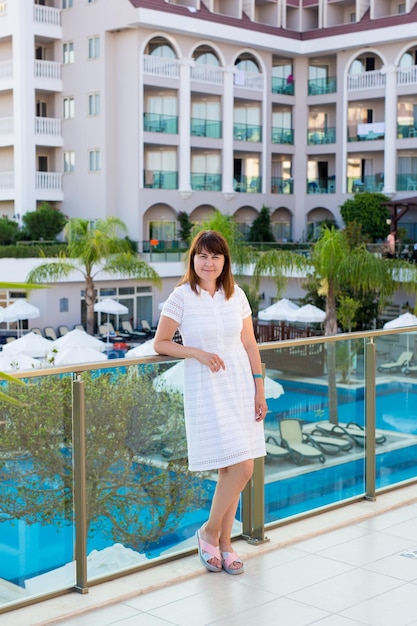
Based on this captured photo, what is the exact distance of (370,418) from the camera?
6.71 metres

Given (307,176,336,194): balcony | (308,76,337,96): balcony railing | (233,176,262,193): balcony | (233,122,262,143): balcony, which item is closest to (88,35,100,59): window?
(233,122,262,143): balcony

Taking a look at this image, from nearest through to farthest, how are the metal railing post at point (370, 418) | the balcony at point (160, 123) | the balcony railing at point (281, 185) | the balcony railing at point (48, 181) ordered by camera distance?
the metal railing post at point (370, 418), the balcony at point (160, 123), the balcony railing at point (48, 181), the balcony railing at point (281, 185)

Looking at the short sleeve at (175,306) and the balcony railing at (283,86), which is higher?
the balcony railing at (283,86)

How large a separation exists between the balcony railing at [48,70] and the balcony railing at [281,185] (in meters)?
12.6

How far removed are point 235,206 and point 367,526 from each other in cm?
4414

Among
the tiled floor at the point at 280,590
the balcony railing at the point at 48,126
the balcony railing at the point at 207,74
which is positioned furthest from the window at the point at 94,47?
the tiled floor at the point at 280,590

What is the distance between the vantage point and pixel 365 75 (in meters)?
50.2

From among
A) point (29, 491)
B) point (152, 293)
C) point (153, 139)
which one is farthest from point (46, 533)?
point (153, 139)

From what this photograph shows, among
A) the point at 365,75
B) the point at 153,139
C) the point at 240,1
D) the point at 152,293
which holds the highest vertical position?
the point at 240,1

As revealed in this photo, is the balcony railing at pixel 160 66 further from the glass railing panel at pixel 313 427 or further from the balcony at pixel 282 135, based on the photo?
the glass railing panel at pixel 313 427

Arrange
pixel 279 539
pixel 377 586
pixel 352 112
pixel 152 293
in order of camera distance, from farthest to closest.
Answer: pixel 352 112 < pixel 152 293 < pixel 279 539 < pixel 377 586

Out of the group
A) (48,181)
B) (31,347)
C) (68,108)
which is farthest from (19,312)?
(68,108)

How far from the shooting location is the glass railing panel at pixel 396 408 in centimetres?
681

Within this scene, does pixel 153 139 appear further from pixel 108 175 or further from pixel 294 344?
pixel 294 344
